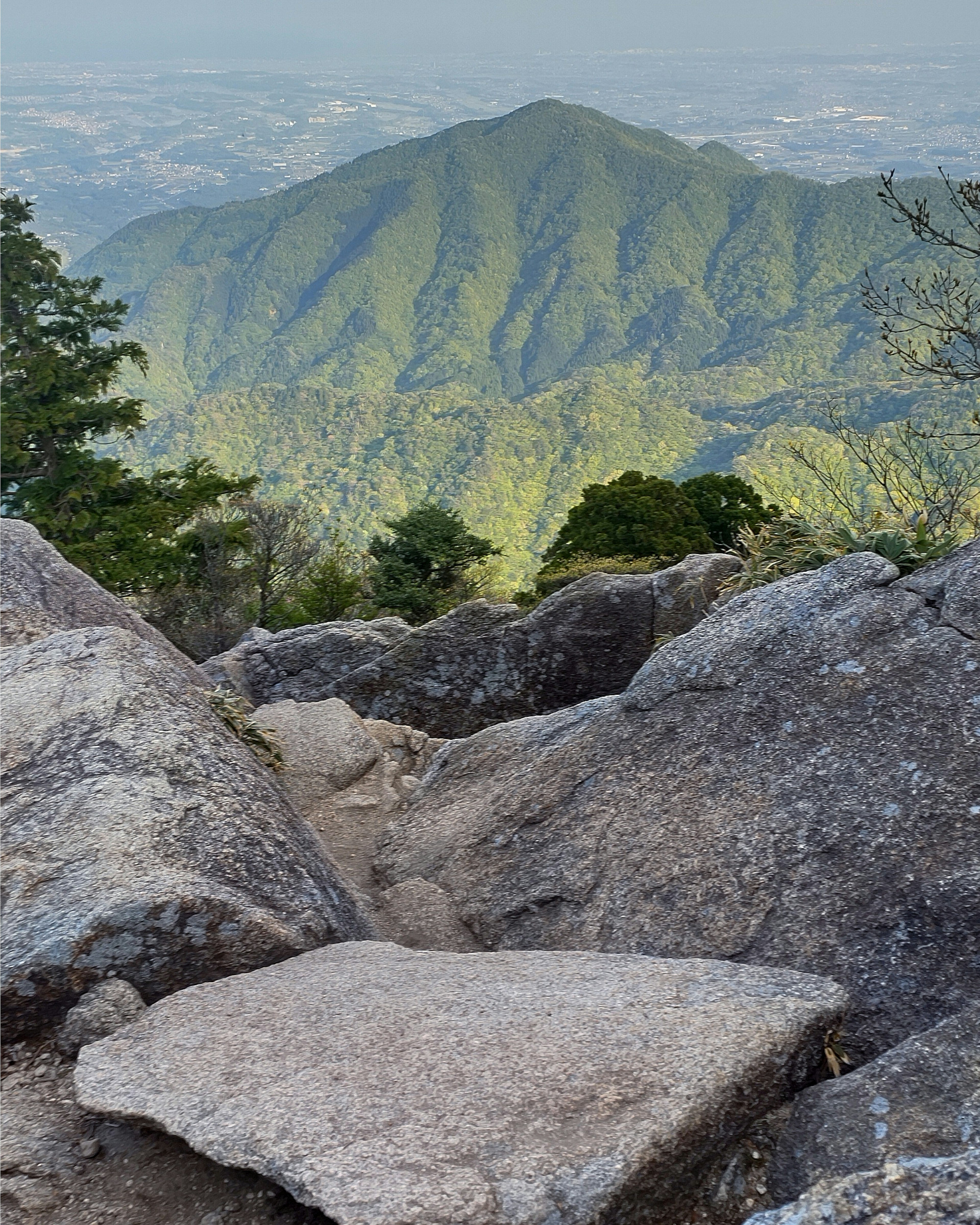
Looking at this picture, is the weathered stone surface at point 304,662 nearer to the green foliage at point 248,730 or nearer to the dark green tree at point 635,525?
the green foliage at point 248,730

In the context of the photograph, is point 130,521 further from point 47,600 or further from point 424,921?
point 424,921

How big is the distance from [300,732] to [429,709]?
4122 millimetres

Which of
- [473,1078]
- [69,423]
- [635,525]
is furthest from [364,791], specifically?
[69,423]

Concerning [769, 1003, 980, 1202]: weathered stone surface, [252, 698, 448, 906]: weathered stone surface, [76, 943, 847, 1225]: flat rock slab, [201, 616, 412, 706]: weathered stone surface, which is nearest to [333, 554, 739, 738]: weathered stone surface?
[201, 616, 412, 706]: weathered stone surface

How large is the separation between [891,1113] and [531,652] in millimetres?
12428

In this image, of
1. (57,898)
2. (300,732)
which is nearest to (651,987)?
(57,898)

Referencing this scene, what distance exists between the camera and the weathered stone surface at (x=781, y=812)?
623 cm

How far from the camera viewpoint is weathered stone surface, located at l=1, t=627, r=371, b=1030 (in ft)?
19.1

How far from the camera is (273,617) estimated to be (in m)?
32.8

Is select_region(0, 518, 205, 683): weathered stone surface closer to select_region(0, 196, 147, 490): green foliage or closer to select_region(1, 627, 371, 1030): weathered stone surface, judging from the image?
select_region(1, 627, 371, 1030): weathered stone surface

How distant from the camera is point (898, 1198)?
143 inches

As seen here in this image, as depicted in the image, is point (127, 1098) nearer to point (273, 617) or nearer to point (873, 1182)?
point (873, 1182)

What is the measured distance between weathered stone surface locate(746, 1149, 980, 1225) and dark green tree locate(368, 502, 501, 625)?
2294 cm

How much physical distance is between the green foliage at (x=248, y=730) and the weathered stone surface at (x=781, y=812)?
8.22 feet
